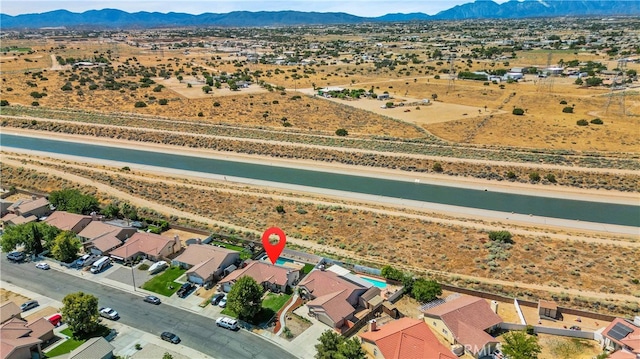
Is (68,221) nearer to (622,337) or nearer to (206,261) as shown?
(206,261)

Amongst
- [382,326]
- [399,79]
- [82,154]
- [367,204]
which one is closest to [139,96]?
[82,154]

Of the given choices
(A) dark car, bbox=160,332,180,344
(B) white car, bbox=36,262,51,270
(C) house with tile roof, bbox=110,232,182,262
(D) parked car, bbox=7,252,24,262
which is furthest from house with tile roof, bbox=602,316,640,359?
(D) parked car, bbox=7,252,24,262

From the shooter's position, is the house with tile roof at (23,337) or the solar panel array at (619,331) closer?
the house with tile roof at (23,337)

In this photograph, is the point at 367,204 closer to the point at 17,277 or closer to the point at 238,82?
the point at 17,277

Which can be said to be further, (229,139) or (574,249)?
(229,139)

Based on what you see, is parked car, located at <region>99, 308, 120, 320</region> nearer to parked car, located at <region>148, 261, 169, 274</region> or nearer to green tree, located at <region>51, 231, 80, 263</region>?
parked car, located at <region>148, 261, 169, 274</region>

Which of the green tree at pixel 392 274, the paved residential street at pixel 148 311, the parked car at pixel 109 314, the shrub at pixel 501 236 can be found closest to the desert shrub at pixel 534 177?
the shrub at pixel 501 236

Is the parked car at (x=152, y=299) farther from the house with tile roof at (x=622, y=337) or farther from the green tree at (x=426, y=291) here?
the house with tile roof at (x=622, y=337)

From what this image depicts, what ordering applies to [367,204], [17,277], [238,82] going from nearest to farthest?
[17,277], [367,204], [238,82]
